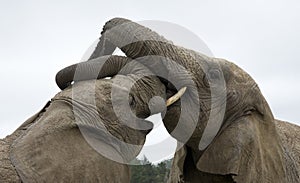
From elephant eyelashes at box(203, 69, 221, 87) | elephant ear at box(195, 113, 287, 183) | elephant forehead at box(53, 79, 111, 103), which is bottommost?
elephant ear at box(195, 113, 287, 183)

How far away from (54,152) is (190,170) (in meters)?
1.62

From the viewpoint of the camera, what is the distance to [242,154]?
350 centimetres

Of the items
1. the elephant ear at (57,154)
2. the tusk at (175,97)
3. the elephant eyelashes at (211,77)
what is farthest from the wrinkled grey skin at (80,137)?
the elephant eyelashes at (211,77)

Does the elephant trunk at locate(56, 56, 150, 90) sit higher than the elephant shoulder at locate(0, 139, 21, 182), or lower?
higher

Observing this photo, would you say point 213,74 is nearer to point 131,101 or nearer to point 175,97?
point 175,97

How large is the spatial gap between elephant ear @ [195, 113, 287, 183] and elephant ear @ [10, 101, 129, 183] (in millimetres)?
1144

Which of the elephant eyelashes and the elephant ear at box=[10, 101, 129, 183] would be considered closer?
the elephant ear at box=[10, 101, 129, 183]

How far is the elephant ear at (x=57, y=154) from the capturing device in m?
2.24

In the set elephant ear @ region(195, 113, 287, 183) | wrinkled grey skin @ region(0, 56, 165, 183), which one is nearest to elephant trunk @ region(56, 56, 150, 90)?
wrinkled grey skin @ region(0, 56, 165, 183)

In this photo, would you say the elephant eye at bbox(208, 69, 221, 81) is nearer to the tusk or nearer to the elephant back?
the tusk

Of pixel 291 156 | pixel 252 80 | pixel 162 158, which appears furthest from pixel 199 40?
pixel 291 156

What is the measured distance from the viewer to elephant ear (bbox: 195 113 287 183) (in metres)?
3.49

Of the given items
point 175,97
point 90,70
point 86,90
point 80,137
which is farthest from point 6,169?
point 175,97

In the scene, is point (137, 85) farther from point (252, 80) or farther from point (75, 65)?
point (252, 80)
